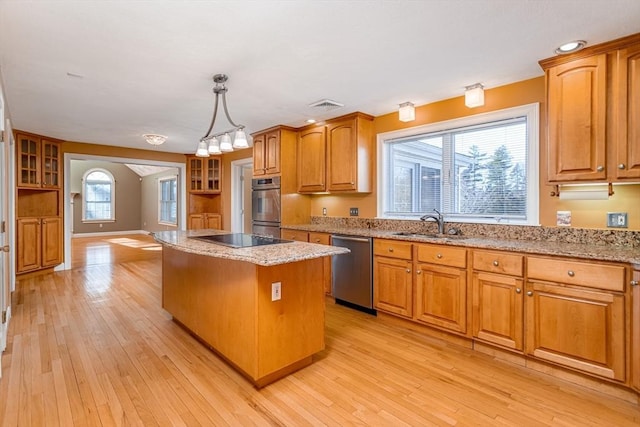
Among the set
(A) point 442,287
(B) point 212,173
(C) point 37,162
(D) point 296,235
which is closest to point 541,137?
(A) point 442,287

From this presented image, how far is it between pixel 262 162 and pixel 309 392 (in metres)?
3.46

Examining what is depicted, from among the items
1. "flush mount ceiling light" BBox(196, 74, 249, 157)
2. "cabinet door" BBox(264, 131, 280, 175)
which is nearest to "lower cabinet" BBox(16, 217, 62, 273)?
"cabinet door" BBox(264, 131, 280, 175)

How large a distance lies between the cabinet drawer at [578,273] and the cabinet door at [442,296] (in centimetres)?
52

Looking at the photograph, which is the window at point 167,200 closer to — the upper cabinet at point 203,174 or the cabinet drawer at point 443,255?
the upper cabinet at point 203,174

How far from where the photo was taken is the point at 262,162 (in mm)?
4809

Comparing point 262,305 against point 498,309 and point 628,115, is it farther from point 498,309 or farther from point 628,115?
point 628,115

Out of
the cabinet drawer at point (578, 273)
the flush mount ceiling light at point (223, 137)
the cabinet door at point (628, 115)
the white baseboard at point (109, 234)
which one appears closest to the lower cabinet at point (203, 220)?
the flush mount ceiling light at point (223, 137)

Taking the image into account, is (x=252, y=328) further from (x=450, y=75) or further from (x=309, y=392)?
(x=450, y=75)

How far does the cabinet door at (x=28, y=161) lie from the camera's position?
4.84 metres

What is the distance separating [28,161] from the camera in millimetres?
5004

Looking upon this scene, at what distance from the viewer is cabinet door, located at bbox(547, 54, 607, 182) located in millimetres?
2201

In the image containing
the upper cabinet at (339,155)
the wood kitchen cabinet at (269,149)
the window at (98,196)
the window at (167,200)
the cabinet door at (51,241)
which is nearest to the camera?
the upper cabinet at (339,155)

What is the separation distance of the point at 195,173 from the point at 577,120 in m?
6.55

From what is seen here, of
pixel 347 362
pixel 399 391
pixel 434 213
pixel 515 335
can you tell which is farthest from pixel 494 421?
pixel 434 213
